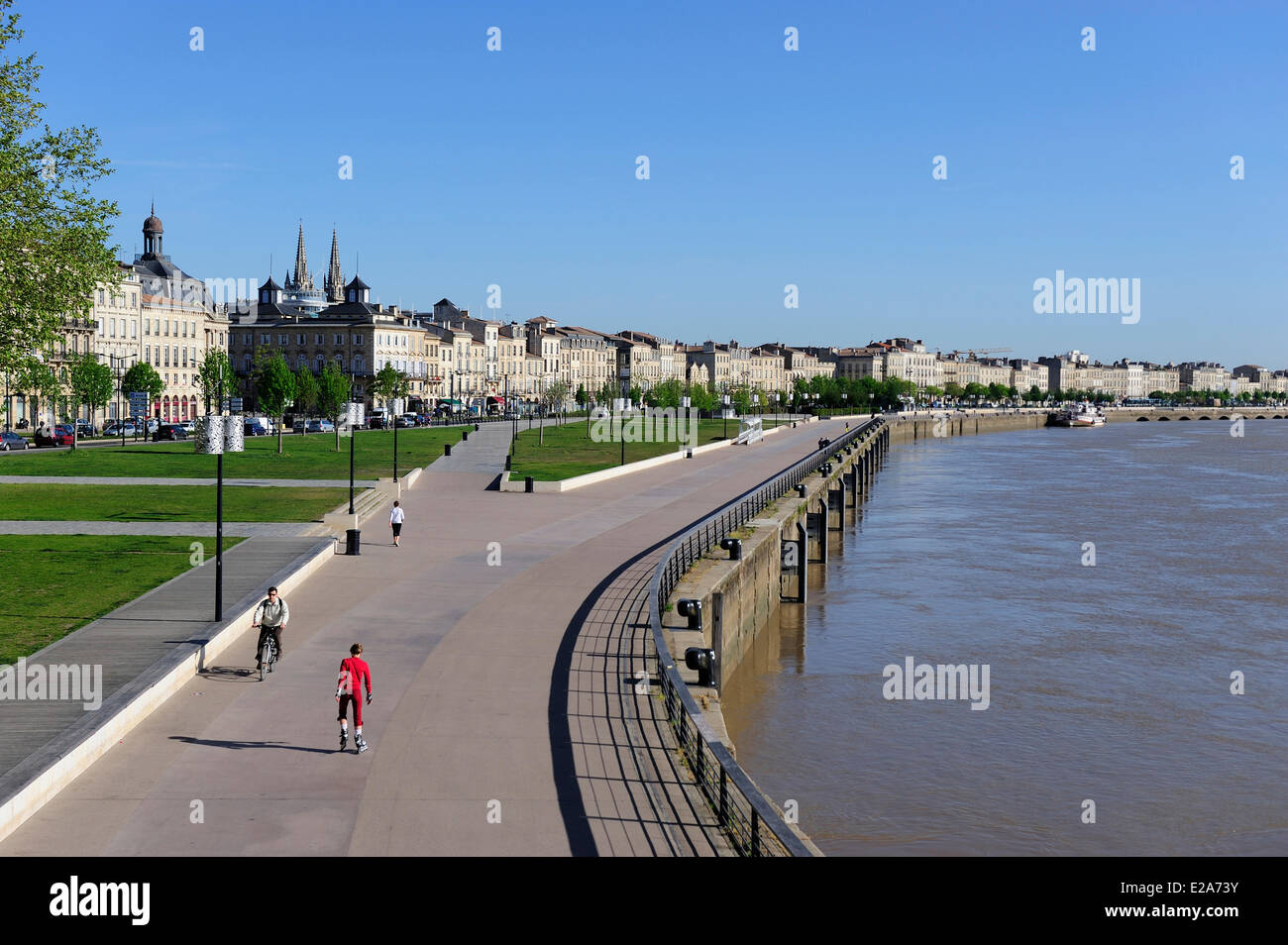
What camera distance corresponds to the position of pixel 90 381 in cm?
6988

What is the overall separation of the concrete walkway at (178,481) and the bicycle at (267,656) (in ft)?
81.8

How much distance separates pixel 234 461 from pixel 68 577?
101 ft

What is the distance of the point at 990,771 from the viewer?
17719 millimetres

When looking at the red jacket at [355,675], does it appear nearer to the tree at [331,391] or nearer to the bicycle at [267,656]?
the bicycle at [267,656]

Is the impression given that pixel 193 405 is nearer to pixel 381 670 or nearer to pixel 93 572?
pixel 93 572

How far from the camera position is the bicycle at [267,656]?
15.3 metres

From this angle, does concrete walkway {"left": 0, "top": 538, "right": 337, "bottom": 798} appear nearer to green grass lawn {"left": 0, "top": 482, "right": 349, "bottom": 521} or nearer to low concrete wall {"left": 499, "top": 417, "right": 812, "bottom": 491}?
green grass lawn {"left": 0, "top": 482, "right": 349, "bottom": 521}

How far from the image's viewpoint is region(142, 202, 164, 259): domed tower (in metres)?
115

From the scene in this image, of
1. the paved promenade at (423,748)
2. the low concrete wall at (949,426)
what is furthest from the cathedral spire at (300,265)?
the paved promenade at (423,748)

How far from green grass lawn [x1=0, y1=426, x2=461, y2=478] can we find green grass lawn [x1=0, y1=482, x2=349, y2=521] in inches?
201

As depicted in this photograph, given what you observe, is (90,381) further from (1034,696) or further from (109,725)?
(109,725)

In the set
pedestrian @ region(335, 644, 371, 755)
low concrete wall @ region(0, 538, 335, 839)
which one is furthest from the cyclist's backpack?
low concrete wall @ region(0, 538, 335, 839)
